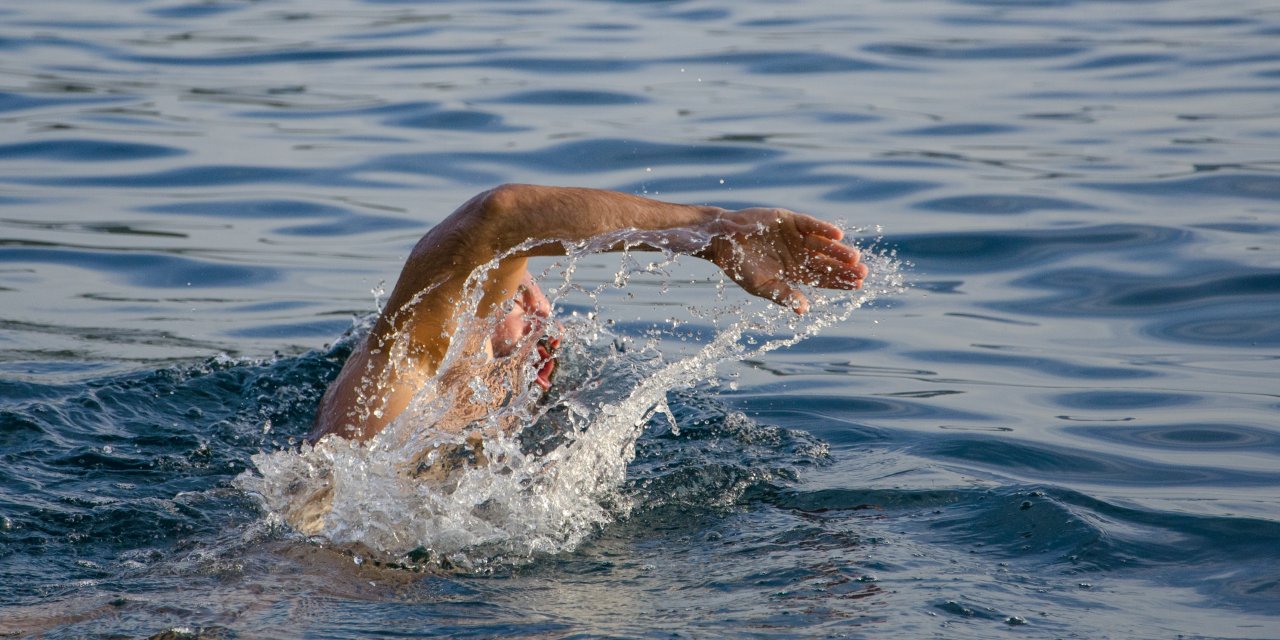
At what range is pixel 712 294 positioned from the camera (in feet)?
Answer: 25.4

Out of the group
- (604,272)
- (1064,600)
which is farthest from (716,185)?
A: (1064,600)

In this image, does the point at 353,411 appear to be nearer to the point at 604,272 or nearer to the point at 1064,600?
the point at 1064,600

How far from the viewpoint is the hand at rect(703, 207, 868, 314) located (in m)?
4.31

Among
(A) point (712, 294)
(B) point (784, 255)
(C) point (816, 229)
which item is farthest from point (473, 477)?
(A) point (712, 294)

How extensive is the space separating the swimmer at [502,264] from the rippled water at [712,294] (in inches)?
22.4

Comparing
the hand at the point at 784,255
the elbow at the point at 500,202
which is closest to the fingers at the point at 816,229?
the hand at the point at 784,255

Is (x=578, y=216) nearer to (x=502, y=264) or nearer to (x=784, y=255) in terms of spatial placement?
(x=502, y=264)

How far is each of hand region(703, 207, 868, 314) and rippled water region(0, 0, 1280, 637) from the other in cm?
76

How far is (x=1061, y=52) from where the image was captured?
43.1 feet

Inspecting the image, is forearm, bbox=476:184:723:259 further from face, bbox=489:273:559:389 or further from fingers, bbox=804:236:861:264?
face, bbox=489:273:559:389

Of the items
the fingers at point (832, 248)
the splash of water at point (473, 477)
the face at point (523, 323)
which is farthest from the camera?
the face at point (523, 323)

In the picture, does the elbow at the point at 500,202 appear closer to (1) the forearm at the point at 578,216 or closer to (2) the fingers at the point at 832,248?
(1) the forearm at the point at 578,216

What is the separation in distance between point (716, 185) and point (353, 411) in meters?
4.82

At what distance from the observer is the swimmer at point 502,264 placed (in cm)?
432
